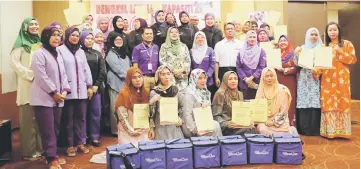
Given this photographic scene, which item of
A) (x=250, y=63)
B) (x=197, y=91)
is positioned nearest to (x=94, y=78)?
(x=197, y=91)

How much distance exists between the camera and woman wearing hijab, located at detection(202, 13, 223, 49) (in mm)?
4492

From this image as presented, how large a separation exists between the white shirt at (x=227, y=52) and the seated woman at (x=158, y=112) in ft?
3.26

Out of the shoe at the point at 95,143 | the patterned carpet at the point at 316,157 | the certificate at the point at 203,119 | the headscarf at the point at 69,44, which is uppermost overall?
the headscarf at the point at 69,44

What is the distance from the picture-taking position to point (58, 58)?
316 cm

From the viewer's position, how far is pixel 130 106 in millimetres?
3389

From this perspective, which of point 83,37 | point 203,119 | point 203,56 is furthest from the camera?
point 203,56

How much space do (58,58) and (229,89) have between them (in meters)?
1.55

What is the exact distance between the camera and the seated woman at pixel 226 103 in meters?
3.54

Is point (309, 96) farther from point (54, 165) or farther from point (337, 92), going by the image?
point (54, 165)

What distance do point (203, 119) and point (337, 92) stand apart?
164 cm

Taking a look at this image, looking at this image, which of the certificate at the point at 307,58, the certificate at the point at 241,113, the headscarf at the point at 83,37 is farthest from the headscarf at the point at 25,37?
the certificate at the point at 307,58

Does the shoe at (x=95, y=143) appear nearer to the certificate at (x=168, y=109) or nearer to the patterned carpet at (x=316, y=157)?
the patterned carpet at (x=316, y=157)

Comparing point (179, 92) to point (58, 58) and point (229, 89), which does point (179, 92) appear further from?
point (58, 58)

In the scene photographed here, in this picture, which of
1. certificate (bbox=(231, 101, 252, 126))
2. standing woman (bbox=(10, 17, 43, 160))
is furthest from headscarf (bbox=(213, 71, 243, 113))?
standing woman (bbox=(10, 17, 43, 160))
